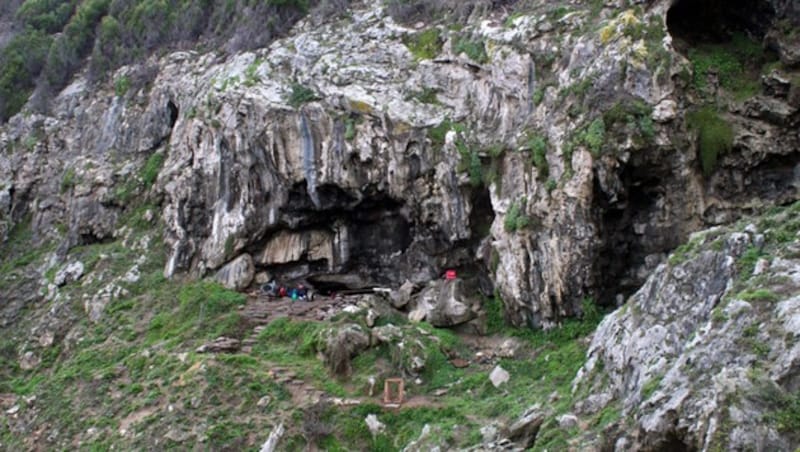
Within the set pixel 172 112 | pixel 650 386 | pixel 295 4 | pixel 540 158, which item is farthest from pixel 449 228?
pixel 172 112

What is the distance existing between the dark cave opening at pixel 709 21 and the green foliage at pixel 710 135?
2.44 metres

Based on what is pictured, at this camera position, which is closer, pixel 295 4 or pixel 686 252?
pixel 686 252

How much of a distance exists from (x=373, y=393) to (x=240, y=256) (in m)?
9.39

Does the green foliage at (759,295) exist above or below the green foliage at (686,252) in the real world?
below

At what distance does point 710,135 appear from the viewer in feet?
59.9

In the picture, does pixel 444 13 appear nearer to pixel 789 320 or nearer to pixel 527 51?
pixel 527 51

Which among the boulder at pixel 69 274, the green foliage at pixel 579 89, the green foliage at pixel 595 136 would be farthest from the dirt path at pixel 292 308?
the green foliage at pixel 579 89

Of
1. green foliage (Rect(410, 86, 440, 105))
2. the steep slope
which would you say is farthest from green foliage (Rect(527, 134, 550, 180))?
green foliage (Rect(410, 86, 440, 105))

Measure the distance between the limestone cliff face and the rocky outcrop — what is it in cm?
561

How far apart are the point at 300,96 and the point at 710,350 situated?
700 inches

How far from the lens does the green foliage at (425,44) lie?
952 inches

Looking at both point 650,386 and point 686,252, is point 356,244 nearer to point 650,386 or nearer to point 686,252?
point 686,252

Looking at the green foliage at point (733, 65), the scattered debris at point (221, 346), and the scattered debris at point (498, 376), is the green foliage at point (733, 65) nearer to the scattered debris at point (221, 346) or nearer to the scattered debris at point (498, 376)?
the scattered debris at point (498, 376)

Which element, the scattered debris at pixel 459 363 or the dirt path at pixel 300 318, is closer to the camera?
the dirt path at pixel 300 318
